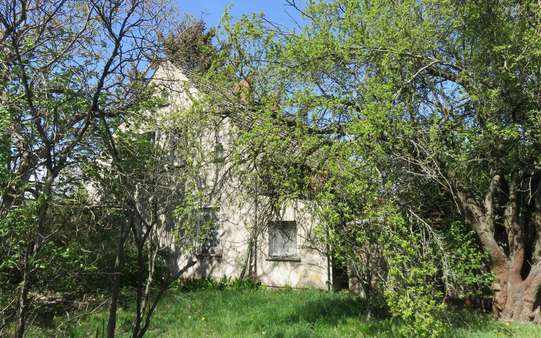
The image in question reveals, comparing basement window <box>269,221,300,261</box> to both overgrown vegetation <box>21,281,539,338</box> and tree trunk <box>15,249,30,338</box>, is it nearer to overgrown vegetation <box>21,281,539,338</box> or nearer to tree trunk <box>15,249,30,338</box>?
overgrown vegetation <box>21,281,539,338</box>

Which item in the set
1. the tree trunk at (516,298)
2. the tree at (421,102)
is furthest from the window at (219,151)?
the tree trunk at (516,298)

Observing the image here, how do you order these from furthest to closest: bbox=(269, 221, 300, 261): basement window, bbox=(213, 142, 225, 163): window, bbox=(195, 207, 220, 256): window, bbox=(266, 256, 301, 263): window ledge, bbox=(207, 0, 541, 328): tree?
1. bbox=(269, 221, 300, 261): basement window
2. bbox=(266, 256, 301, 263): window ledge
3. bbox=(213, 142, 225, 163): window
4. bbox=(207, 0, 541, 328): tree
5. bbox=(195, 207, 220, 256): window

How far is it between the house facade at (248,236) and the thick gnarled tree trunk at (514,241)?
3349 mm

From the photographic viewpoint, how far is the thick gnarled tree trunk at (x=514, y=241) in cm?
951

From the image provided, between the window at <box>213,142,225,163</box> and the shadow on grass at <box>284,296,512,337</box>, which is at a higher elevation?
the window at <box>213,142,225,163</box>

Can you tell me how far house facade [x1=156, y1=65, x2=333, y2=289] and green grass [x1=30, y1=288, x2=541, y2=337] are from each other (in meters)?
1.19

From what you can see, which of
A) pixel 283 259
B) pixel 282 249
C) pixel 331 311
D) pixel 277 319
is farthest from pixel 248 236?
pixel 277 319

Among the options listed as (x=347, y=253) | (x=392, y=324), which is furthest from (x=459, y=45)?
(x=392, y=324)

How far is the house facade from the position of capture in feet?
29.8

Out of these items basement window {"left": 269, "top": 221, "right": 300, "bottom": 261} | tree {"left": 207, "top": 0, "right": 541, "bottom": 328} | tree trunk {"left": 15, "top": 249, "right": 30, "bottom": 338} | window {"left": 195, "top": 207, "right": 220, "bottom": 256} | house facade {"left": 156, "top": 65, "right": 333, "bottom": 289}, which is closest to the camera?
tree trunk {"left": 15, "top": 249, "right": 30, "bottom": 338}

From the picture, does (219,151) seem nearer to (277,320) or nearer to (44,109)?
(277,320)

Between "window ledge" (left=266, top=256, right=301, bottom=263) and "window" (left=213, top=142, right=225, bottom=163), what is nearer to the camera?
"window" (left=213, top=142, right=225, bottom=163)

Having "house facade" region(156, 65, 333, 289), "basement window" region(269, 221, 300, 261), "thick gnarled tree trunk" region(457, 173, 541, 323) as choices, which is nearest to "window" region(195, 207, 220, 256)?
"house facade" region(156, 65, 333, 289)

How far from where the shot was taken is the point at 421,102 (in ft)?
31.2
